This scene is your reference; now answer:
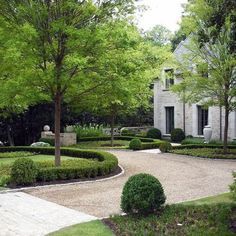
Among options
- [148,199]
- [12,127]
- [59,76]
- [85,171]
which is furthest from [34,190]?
[12,127]

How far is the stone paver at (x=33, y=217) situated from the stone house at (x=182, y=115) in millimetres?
18561

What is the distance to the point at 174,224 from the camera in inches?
325

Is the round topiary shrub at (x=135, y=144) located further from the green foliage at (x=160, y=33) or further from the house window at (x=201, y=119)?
the green foliage at (x=160, y=33)

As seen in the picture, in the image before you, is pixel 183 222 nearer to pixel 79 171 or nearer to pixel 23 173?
pixel 23 173

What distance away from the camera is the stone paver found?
8.23 meters

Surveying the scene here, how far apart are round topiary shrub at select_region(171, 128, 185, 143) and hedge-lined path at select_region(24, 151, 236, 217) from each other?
12607mm

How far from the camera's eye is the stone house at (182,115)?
30.4 metres

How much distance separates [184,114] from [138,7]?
63.9ft

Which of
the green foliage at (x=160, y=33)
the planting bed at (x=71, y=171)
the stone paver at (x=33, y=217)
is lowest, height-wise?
the stone paver at (x=33, y=217)

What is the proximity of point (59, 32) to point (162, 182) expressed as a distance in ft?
20.2

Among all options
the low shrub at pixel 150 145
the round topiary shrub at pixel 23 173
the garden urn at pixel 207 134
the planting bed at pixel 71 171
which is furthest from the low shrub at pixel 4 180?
the garden urn at pixel 207 134

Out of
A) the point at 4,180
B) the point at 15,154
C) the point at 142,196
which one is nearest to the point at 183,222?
the point at 142,196

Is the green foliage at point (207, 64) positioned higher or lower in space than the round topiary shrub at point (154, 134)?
higher

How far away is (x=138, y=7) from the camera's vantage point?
15539 mm
